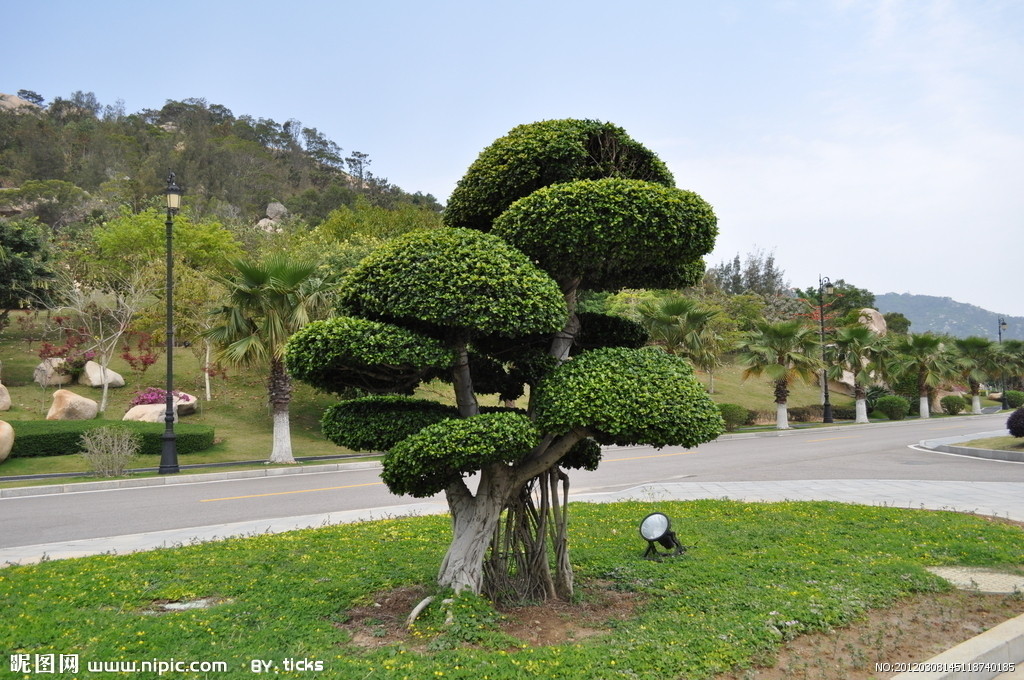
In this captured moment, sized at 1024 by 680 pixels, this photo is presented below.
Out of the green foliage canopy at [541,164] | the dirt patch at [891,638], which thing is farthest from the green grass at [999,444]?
the green foliage canopy at [541,164]

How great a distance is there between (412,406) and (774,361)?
27178 millimetres

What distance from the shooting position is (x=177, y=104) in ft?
377

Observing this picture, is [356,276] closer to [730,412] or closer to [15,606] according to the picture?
[15,606]

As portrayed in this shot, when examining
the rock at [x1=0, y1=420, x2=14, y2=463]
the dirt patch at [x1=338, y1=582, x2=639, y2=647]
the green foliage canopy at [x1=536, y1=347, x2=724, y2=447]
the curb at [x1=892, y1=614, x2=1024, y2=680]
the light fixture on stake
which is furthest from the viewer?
the rock at [x1=0, y1=420, x2=14, y2=463]

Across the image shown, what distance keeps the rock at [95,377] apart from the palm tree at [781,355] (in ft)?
79.4

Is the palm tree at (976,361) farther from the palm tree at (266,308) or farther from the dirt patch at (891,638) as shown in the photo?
the dirt patch at (891,638)

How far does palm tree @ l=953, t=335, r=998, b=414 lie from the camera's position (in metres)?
46.0

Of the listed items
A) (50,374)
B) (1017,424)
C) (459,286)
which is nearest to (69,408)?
(50,374)

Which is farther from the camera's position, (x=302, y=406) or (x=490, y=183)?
(x=302, y=406)

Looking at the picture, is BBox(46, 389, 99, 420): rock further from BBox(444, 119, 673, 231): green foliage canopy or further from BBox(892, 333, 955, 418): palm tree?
BBox(892, 333, 955, 418): palm tree

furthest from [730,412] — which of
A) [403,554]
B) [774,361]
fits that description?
[403,554]

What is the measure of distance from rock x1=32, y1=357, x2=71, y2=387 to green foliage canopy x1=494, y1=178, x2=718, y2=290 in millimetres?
25673

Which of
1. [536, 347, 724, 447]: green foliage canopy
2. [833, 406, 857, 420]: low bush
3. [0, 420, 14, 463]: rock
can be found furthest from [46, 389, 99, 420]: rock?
[833, 406, 857, 420]: low bush

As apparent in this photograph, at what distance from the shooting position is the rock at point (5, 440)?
17562mm
